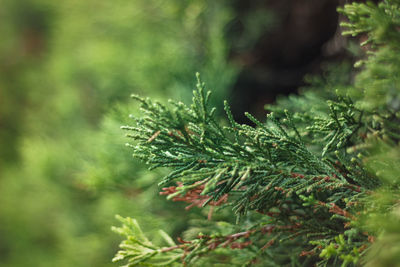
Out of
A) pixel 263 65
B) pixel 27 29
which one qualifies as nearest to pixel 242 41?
pixel 263 65

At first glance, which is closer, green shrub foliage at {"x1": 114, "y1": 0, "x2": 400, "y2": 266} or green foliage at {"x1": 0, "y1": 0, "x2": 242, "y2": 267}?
green shrub foliage at {"x1": 114, "y1": 0, "x2": 400, "y2": 266}

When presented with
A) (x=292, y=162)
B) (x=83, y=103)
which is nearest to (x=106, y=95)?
(x=83, y=103)

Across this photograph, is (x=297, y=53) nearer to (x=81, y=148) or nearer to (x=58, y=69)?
(x=81, y=148)

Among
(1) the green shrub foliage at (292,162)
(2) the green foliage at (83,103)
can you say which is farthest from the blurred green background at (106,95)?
(1) the green shrub foliage at (292,162)

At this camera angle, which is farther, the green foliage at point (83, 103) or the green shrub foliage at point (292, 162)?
the green foliage at point (83, 103)

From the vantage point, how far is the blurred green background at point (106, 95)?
49.2 inches

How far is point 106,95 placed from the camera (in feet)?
6.18

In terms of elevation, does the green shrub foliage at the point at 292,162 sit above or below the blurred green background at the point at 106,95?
below

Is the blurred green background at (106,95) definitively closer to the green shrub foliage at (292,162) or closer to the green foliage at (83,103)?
the green foliage at (83,103)

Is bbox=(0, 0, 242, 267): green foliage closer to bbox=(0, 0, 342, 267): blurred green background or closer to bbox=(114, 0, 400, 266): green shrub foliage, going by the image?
bbox=(0, 0, 342, 267): blurred green background

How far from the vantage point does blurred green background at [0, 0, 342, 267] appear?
1250 millimetres

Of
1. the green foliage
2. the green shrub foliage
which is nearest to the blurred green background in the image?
the green foliage

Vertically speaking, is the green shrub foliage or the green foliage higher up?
the green foliage

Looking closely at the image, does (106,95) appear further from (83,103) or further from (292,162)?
(292,162)
